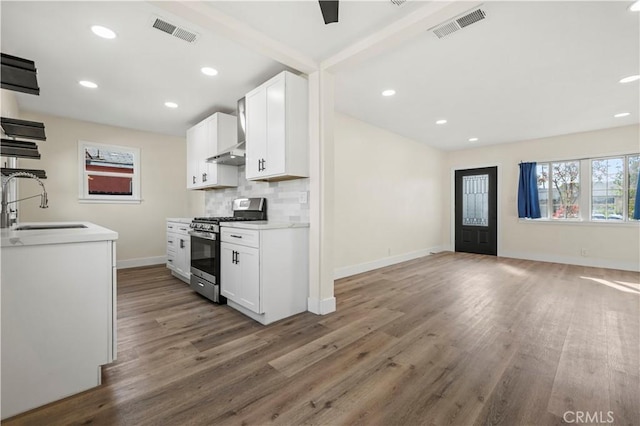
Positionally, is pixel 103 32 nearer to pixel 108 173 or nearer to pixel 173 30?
pixel 173 30

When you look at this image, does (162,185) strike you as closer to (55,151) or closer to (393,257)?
(55,151)

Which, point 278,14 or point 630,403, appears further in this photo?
point 278,14

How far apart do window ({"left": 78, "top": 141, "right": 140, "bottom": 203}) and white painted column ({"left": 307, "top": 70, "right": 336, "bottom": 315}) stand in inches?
159

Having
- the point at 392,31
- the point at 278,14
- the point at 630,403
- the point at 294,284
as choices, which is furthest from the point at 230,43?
the point at 630,403

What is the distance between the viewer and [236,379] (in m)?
1.78

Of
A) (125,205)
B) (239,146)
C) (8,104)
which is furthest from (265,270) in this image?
(125,205)

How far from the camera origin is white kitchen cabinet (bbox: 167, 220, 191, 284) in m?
3.87

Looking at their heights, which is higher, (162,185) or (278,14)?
(278,14)

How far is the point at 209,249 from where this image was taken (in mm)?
3225

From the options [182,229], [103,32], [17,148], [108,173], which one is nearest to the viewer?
[17,148]

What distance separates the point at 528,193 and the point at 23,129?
7.51m

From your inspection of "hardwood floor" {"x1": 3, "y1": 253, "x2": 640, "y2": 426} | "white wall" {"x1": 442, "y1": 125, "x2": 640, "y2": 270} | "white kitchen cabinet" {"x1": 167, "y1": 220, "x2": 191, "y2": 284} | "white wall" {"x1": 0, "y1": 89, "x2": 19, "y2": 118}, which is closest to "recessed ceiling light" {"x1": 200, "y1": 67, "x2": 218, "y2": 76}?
"white kitchen cabinet" {"x1": 167, "y1": 220, "x2": 191, "y2": 284}

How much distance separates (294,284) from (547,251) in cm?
578

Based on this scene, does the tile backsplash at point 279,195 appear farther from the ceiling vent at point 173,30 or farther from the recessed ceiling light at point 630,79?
the recessed ceiling light at point 630,79
